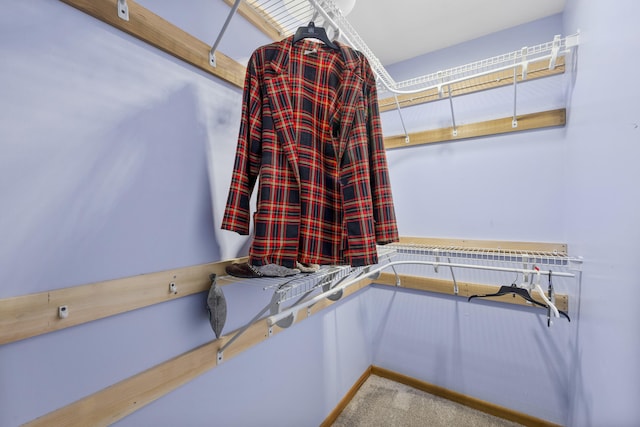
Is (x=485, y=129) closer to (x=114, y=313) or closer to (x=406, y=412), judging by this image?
(x=406, y=412)

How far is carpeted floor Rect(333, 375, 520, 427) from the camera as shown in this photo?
5.05 feet

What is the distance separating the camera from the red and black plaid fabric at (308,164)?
2.65 ft

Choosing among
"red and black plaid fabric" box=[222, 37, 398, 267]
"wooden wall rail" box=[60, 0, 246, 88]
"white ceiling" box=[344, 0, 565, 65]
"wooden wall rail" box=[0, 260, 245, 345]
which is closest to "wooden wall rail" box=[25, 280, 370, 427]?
"wooden wall rail" box=[0, 260, 245, 345]

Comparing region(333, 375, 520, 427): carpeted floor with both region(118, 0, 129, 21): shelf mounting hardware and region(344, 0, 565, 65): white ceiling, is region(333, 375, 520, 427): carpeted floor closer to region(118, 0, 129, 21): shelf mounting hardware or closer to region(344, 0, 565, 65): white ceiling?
region(118, 0, 129, 21): shelf mounting hardware

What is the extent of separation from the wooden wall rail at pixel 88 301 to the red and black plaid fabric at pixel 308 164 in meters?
0.24

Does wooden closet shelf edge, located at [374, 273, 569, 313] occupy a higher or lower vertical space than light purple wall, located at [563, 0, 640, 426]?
lower

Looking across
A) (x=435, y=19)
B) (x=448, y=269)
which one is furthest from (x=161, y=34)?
(x=448, y=269)

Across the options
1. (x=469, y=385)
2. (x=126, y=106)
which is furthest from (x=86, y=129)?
(x=469, y=385)

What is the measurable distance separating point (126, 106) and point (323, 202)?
62cm

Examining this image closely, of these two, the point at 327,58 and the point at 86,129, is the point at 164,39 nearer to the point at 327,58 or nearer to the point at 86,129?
the point at 86,129

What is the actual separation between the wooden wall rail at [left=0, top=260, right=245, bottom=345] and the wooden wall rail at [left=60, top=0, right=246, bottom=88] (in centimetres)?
68

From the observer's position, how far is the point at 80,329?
0.62 metres

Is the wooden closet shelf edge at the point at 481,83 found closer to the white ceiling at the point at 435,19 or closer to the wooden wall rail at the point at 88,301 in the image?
the white ceiling at the point at 435,19

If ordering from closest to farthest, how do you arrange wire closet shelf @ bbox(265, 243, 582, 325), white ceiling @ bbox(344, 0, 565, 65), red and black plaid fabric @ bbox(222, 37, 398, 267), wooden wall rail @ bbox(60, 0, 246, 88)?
wooden wall rail @ bbox(60, 0, 246, 88), red and black plaid fabric @ bbox(222, 37, 398, 267), wire closet shelf @ bbox(265, 243, 582, 325), white ceiling @ bbox(344, 0, 565, 65)
